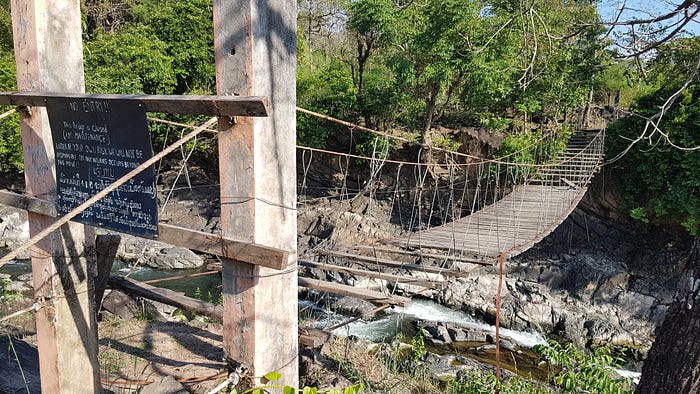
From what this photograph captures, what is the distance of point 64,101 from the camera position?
1.56 m

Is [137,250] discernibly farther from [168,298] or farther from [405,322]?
[168,298]

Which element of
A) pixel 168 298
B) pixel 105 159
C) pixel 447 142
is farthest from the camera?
pixel 447 142

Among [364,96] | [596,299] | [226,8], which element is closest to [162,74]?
[364,96]

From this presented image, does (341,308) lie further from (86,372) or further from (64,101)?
(64,101)

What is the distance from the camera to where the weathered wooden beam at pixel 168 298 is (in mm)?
2558

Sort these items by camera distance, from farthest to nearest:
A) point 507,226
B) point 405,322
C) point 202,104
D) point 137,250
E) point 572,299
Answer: point 137,250
point 572,299
point 405,322
point 507,226
point 202,104

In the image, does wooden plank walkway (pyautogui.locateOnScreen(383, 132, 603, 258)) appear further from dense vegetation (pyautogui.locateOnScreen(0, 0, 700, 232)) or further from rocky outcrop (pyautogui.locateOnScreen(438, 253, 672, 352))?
dense vegetation (pyautogui.locateOnScreen(0, 0, 700, 232))

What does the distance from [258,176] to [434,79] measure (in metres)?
7.67

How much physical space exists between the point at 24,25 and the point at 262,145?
1.11 metres

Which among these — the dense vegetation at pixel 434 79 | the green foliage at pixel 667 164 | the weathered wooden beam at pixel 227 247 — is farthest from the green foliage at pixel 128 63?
the weathered wooden beam at pixel 227 247

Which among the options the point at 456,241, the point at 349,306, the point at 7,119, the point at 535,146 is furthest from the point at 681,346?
the point at 7,119

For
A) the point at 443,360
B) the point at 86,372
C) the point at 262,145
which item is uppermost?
the point at 262,145

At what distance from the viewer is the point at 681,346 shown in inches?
67.7

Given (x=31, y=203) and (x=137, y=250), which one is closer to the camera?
(x=31, y=203)
